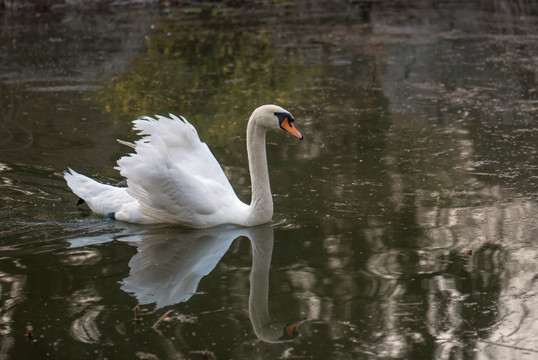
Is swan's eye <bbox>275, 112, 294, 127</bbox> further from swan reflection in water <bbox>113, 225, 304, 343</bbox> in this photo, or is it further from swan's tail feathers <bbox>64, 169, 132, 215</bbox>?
swan's tail feathers <bbox>64, 169, 132, 215</bbox>

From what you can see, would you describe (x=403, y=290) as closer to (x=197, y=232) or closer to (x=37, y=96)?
(x=197, y=232)

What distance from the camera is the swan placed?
6895mm

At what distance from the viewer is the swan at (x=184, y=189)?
689 cm

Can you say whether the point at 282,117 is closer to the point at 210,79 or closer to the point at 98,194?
the point at 98,194

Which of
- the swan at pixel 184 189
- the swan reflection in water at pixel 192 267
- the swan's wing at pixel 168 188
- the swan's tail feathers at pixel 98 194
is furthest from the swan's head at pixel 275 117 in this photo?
the swan's tail feathers at pixel 98 194

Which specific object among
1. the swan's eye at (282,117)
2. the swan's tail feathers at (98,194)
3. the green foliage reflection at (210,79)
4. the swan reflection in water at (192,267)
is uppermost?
the swan's eye at (282,117)

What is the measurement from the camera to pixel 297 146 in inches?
366

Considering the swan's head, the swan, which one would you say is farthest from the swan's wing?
the swan's head

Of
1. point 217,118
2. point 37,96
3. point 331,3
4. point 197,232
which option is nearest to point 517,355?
→ point 197,232

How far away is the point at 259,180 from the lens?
7.04 m

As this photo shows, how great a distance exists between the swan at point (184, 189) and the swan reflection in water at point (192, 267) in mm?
141

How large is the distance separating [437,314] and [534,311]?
0.59m

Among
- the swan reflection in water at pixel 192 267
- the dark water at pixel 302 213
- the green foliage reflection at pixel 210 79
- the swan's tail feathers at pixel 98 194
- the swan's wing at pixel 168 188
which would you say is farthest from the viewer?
the green foliage reflection at pixel 210 79

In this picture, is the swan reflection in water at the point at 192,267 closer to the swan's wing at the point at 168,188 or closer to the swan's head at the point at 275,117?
the swan's wing at the point at 168,188
